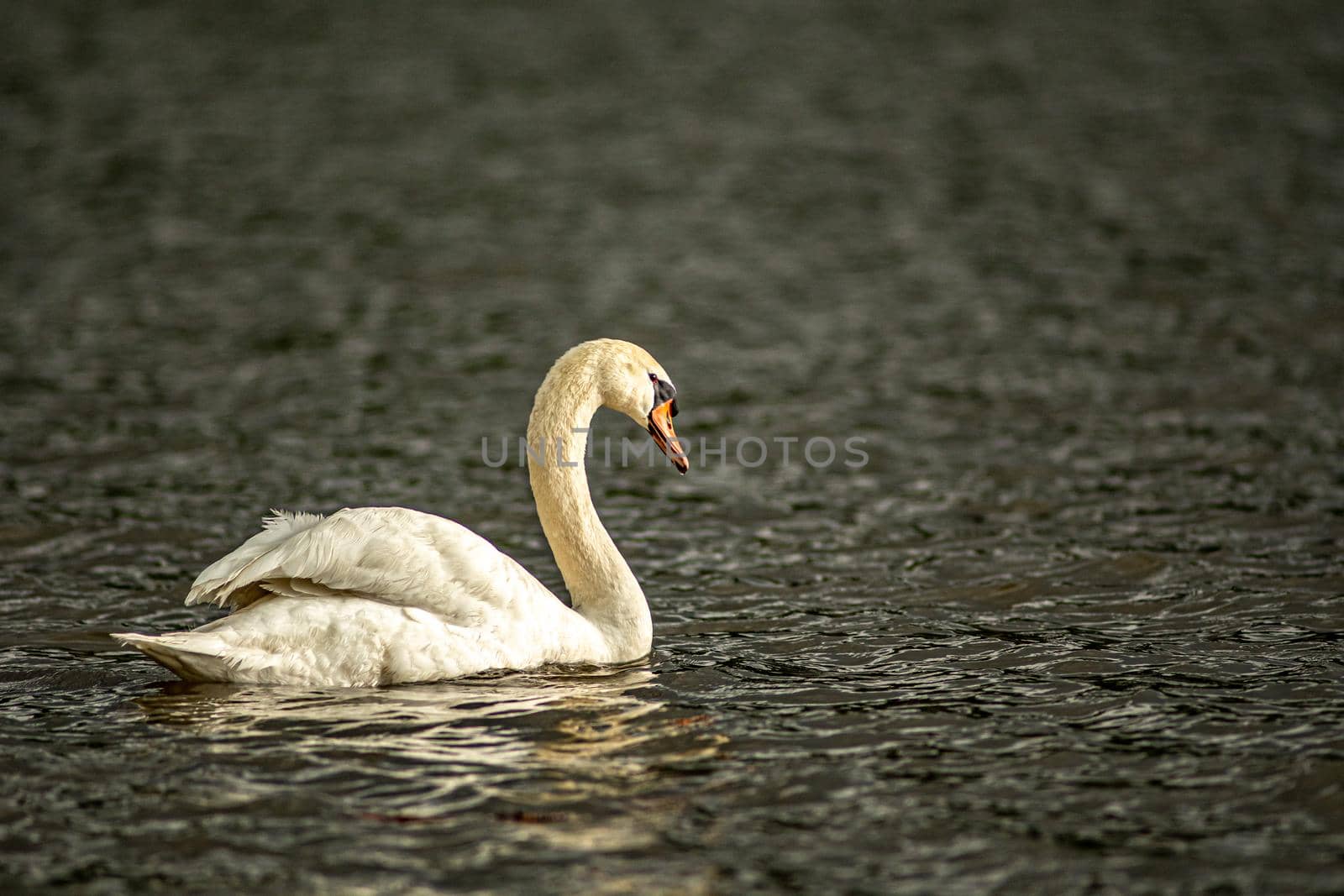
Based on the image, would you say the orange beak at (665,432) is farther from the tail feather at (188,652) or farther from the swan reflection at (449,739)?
the tail feather at (188,652)

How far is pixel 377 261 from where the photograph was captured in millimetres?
19156

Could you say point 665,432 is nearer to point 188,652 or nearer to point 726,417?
point 188,652

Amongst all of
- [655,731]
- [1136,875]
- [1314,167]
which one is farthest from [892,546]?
[1314,167]

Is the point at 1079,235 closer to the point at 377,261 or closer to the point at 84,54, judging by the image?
the point at 377,261

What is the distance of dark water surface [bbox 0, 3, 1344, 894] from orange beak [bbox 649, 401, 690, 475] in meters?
1.10

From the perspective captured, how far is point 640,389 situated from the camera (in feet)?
30.0

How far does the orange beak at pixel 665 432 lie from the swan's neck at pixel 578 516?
345mm

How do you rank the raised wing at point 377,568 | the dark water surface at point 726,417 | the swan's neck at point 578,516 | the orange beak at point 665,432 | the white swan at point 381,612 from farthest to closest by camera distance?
the orange beak at point 665,432
the swan's neck at point 578,516
the raised wing at point 377,568
the white swan at point 381,612
the dark water surface at point 726,417

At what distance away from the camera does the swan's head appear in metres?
9.10

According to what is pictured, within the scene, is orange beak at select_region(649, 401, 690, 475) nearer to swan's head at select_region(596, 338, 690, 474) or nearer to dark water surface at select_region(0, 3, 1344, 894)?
swan's head at select_region(596, 338, 690, 474)

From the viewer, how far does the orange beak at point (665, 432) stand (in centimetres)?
927

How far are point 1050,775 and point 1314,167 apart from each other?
17.2 meters

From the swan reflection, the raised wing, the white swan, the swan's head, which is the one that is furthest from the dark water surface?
the swan's head

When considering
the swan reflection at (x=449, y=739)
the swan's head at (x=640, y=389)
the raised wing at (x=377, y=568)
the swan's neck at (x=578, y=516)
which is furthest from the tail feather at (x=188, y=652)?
the swan's head at (x=640, y=389)
